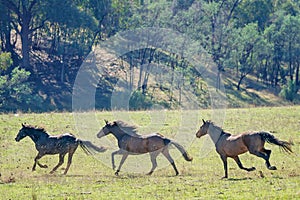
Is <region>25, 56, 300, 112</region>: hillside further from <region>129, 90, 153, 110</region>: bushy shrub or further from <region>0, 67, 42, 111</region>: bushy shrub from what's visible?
<region>0, 67, 42, 111</region>: bushy shrub

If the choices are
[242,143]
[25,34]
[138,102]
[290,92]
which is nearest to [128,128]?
[242,143]

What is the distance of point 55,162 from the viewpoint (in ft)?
66.6

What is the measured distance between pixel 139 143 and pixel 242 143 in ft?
10.2

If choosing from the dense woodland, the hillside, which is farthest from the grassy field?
the dense woodland

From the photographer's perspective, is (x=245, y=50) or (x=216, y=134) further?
(x=245, y=50)

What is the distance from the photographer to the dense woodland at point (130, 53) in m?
50.3

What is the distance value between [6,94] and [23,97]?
1258 millimetres

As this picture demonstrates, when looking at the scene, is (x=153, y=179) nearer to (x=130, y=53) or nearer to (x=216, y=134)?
(x=216, y=134)

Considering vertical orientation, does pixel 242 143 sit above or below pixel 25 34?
below

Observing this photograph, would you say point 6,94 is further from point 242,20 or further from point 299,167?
point 242,20

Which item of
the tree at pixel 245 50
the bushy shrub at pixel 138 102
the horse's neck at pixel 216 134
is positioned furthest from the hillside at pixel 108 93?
the horse's neck at pixel 216 134

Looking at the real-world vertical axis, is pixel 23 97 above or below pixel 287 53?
below

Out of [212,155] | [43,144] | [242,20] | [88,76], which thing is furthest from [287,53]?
[43,144]

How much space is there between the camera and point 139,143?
17.9 m
